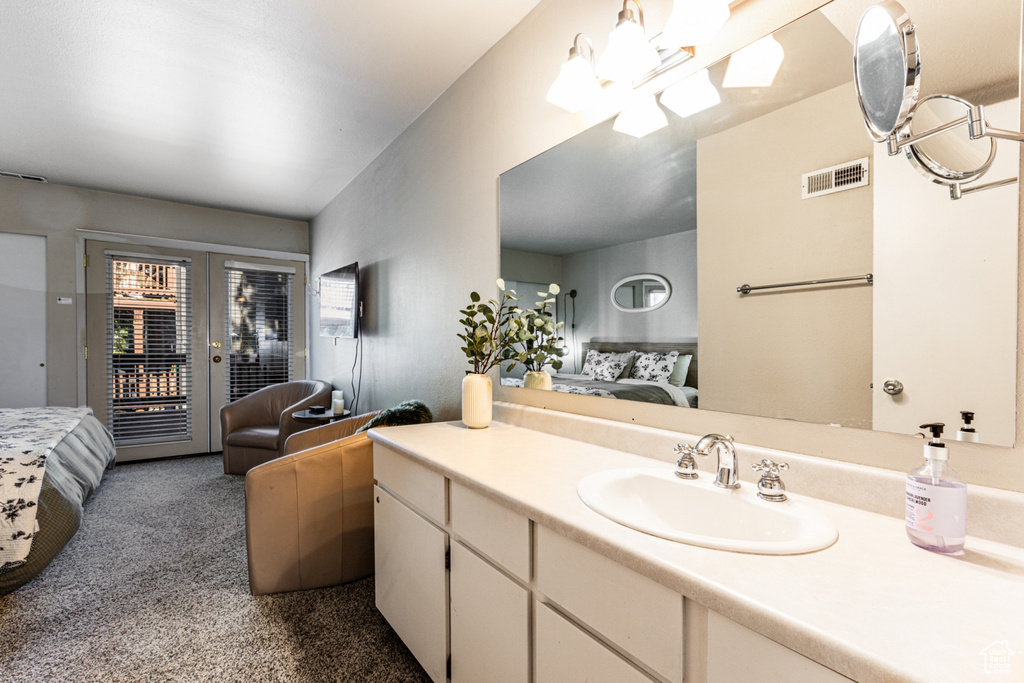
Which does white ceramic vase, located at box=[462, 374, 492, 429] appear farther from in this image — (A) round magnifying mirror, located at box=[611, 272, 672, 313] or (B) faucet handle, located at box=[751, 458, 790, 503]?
(B) faucet handle, located at box=[751, 458, 790, 503]

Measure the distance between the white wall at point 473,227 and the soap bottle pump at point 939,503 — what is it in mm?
165

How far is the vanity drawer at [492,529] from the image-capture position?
107cm

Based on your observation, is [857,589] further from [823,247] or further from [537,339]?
[537,339]

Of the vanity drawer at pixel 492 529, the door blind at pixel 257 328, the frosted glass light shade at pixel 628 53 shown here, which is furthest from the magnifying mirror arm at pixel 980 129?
the door blind at pixel 257 328

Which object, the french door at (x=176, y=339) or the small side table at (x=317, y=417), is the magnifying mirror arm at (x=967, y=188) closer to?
the small side table at (x=317, y=417)

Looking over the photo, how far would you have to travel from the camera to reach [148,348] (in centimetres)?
446

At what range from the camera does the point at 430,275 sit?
108 inches

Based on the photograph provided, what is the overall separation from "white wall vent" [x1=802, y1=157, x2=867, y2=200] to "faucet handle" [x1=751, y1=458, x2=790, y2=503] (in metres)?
0.59

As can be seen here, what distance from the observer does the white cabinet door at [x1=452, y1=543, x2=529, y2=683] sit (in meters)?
1.08

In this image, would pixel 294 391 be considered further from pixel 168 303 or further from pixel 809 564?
pixel 809 564

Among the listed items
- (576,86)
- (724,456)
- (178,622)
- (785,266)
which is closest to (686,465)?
(724,456)

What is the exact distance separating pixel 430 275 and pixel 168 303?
331 centimetres

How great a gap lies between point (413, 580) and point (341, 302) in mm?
2820

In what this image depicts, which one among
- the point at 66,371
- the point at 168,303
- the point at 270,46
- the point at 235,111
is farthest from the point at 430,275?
the point at 66,371
